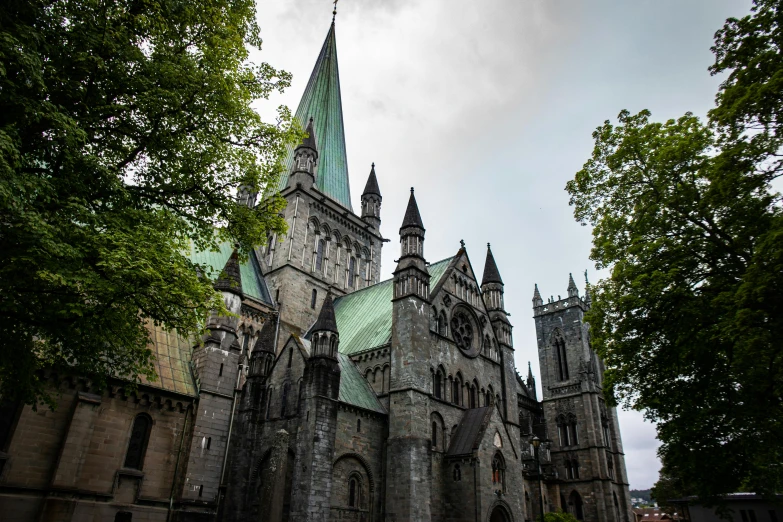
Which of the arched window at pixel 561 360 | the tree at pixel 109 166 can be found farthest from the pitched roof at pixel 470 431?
the arched window at pixel 561 360

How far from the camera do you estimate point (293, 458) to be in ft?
70.2

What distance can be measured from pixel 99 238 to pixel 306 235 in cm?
2853

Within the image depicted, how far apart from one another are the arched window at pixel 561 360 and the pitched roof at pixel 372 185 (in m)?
22.5

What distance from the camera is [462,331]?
30.5 m

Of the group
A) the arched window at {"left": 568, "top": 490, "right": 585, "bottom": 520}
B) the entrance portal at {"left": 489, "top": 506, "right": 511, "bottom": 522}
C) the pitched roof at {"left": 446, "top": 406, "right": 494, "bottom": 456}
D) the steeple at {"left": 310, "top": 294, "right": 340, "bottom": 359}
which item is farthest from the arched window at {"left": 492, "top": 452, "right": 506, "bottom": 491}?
the arched window at {"left": 568, "top": 490, "right": 585, "bottom": 520}

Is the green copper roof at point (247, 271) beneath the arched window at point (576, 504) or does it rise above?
above

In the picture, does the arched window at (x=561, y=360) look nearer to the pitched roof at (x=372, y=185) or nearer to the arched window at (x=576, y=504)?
the arched window at (x=576, y=504)

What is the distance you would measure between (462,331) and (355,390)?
8.35 m

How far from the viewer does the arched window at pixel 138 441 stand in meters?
18.6

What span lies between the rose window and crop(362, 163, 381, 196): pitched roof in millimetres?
19568

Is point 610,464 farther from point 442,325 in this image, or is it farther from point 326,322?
point 326,322

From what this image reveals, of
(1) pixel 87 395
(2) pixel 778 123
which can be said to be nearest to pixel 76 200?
(1) pixel 87 395

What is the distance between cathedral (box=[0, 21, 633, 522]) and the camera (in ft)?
56.7

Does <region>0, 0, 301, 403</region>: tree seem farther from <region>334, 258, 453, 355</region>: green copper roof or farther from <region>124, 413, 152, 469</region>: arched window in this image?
<region>334, 258, 453, 355</region>: green copper roof
